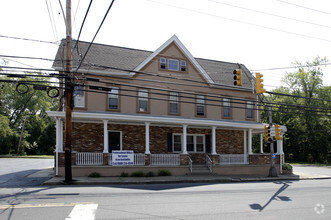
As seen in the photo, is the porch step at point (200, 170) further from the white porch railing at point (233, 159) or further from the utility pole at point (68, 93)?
the utility pole at point (68, 93)

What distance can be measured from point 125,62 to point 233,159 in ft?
35.3

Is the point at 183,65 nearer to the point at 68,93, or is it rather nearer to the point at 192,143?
the point at 192,143

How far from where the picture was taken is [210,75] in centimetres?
2530

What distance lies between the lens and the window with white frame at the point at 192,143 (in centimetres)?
2319

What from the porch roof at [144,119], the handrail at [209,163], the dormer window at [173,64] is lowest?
the handrail at [209,163]

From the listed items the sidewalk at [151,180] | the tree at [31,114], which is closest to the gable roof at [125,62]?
the sidewalk at [151,180]

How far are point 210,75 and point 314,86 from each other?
97.4 feet

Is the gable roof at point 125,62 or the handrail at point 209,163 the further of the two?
the handrail at point 209,163

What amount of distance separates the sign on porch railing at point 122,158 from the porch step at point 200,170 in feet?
14.4

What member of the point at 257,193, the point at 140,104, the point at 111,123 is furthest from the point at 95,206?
the point at 140,104

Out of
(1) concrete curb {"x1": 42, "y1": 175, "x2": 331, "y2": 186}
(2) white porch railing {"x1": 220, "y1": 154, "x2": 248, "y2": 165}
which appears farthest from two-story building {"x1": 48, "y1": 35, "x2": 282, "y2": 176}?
(1) concrete curb {"x1": 42, "y1": 175, "x2": 331, "y2": 186}

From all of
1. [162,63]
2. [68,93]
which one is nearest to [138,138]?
[162,63]

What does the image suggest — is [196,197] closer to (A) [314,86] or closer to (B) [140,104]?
(B) [140,104]

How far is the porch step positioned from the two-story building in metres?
0.19
